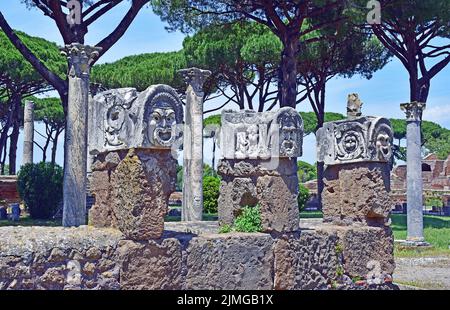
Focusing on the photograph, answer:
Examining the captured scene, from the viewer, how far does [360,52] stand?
61.4ft

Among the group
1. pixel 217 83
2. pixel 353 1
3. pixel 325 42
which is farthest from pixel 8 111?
pixel 353 1

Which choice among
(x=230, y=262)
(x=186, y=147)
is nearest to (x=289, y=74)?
(x=186, y=147)

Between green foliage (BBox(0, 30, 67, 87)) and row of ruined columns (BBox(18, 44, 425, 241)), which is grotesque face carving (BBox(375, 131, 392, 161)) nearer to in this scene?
row of ruined columns (BBox(18, 44, 425, 241))

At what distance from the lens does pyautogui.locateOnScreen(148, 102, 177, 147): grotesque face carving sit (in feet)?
13.5

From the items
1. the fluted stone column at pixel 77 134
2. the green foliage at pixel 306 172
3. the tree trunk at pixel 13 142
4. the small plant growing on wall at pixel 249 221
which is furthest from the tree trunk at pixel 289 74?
the green foliage at pixel 306 172

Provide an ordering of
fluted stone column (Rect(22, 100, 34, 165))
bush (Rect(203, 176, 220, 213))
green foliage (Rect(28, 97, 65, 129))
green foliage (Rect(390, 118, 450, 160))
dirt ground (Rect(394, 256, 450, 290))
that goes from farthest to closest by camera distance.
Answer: green foliage (Rect(390, 118, 450, 160))
green foliage (Rect(28, 97, 65, 129))
fluted stone column (Rect(22, 100, 34, 165))
bush (Rect(203, 176, 220, 213))
dirt ground (Rect(394, 256, 450, 290))

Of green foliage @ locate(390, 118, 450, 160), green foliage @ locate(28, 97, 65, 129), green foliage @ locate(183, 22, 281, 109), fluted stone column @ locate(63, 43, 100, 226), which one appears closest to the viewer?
fluted stone column @ locate(63, 43, 100, 226)

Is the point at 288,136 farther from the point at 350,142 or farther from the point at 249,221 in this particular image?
the point at 350,142

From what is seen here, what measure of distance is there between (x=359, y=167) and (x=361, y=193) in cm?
26

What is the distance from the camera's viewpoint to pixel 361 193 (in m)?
5.81

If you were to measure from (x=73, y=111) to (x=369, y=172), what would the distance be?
459 cm

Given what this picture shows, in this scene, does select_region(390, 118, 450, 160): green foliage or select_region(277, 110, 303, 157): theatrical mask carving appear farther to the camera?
select_region(390, 118, 450, 160): green foliage

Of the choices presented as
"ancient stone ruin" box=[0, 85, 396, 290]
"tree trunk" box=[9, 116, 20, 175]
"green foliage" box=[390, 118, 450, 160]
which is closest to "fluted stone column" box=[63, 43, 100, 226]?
"ancient stone ruin" box=[0, 85, 396, 290]
